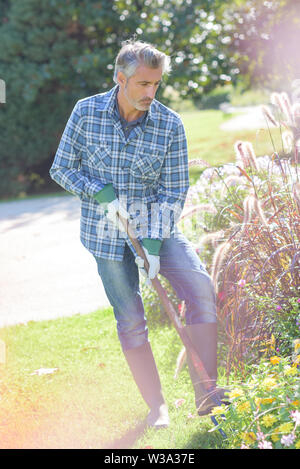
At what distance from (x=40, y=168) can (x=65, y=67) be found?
2.22 metres

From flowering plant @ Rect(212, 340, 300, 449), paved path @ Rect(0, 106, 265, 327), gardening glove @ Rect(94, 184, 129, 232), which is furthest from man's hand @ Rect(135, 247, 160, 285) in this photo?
paved path @ Rect(0, 106, 265, 327)

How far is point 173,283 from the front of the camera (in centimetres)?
290

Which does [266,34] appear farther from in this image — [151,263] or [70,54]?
[151,263]

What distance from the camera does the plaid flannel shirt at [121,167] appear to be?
2.80 meters

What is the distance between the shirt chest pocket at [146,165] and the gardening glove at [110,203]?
0.49 feet

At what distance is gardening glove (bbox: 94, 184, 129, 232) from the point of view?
2701 mm

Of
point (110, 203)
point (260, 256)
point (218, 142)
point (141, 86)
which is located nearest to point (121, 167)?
point (110, 203)

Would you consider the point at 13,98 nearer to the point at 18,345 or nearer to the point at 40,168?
the point at 40,168

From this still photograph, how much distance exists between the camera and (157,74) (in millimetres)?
2639

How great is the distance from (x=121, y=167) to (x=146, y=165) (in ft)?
0.39

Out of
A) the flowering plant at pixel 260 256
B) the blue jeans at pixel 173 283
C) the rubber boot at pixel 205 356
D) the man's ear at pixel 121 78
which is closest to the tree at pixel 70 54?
the flowering plant at pixel 260 256

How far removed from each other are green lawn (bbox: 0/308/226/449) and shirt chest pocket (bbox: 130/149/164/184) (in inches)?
48.2

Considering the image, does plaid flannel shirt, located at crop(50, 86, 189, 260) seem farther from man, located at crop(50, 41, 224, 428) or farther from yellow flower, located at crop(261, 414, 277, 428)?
yellow flower, located at crop(261, 414, 277, 428)
